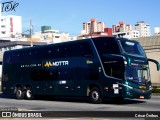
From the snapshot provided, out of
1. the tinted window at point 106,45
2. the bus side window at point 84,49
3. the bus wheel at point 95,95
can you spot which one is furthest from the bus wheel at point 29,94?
the tinted window at point 106,45

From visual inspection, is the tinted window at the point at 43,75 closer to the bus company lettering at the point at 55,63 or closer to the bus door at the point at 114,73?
the bus company lettering at the point at 55,63

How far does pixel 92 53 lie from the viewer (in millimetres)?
22234

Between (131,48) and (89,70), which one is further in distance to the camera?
(89,70)

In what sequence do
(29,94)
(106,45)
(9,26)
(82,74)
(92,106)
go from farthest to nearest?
(9,26) < (29,94) < (82,74) < (106,45) < (92,106)

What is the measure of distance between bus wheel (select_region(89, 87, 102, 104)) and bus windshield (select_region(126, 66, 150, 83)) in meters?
2.22

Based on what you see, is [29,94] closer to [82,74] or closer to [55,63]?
[55,63]

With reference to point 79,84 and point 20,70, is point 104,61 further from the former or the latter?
point 20,70

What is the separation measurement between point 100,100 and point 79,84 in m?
1.92

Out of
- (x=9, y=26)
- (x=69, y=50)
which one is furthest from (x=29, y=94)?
(x=9, y=26)

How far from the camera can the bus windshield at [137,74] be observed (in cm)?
2105

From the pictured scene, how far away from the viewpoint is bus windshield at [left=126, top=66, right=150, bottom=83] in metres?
21.0

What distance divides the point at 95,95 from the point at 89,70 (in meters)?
1.54

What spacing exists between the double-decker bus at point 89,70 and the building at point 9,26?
455 feet

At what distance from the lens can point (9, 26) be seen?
16888 cm
